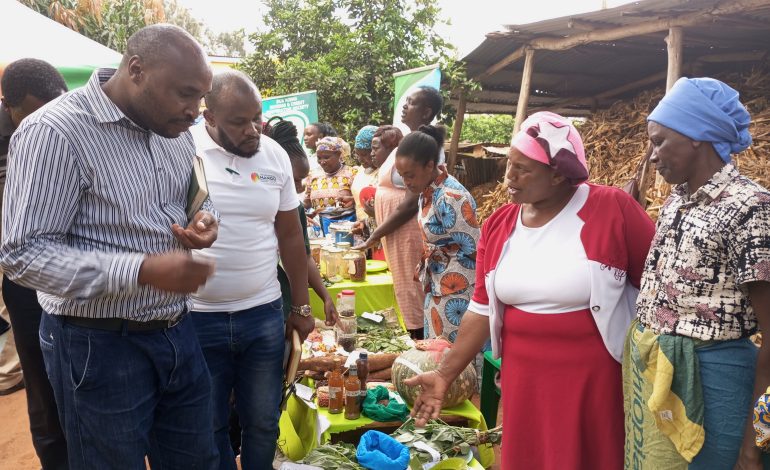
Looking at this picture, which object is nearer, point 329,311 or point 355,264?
point 329,311

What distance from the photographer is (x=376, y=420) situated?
307cm

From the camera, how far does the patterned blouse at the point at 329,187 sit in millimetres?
6176

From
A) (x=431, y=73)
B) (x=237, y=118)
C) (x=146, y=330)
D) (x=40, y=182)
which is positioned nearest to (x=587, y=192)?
(x=237, y=118)

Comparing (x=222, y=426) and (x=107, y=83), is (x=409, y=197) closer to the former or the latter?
(x=222, y=426)

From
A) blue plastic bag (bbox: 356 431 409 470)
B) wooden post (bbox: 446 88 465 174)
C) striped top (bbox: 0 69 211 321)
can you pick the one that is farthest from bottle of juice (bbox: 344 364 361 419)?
wooden post (bbox: 446 88 465 174)

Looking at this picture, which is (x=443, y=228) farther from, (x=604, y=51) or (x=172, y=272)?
(x=604, y=51)

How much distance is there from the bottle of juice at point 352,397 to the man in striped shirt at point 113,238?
128 cm

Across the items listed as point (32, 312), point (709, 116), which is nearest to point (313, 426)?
point (32, 312)

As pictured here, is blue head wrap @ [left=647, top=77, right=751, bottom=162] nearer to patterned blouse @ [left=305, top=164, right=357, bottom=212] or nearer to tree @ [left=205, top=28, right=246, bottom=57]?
patterned blouse @ [left=305, top=164, right=357, bottom=212]

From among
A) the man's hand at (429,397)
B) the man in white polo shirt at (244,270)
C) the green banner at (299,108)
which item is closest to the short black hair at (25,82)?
the man in white polo shirt at (244,270)

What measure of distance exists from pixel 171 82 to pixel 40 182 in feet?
1.56

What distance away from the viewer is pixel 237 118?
92.4 inches

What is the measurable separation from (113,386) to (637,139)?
8.79 m

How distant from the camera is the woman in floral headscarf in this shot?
239 inches
